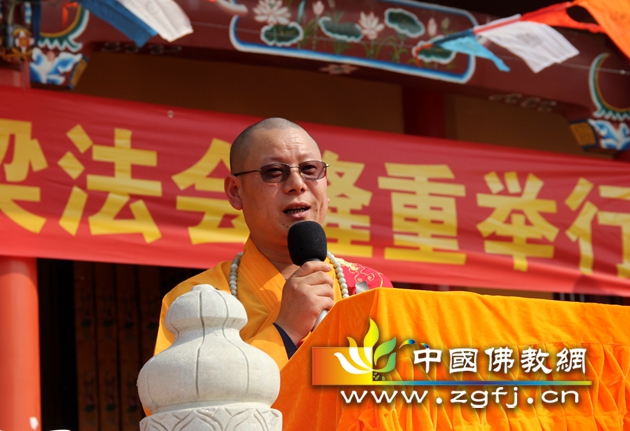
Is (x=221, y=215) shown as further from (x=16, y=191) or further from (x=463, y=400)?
(x=463, y=400)

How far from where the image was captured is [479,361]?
186 cm

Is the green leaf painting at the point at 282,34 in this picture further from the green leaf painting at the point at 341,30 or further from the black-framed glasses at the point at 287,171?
the black-framed glasses at the point at 287,171

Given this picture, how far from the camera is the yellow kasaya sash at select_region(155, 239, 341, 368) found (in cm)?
243

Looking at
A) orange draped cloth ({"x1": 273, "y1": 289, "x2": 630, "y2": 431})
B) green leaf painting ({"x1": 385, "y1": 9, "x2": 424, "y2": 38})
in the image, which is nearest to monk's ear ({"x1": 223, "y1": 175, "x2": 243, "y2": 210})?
orange draped cloth ({"x1": 273, "y1": 289, "x2": 630, "y2": 431})

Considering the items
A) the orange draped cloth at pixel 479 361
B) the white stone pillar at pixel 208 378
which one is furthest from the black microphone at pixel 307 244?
the white stone pillar at pixel 208 378

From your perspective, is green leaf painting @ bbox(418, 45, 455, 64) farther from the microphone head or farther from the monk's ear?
the microphone head

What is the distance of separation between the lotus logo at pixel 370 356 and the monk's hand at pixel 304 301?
1.41ft

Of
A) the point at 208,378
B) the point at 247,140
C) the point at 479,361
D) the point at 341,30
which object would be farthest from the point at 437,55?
the point at 208,378

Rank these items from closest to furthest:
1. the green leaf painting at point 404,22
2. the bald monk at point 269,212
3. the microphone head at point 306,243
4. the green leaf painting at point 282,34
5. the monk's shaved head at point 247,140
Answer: the microphone head at point 306,243, the bald monk at point 269,212, the monk's shaved head at point 247,140, the green leaf painting at point 282,34, the green leaf painting at point 404,22

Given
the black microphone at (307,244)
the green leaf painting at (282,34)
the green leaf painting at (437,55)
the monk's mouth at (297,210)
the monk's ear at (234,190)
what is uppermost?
the green leaf painting at (282,34)

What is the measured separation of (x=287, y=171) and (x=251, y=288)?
0.29 metres

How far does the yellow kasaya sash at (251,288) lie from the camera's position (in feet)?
7.96

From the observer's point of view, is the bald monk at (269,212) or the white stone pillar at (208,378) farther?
the bald monk at (269,212)

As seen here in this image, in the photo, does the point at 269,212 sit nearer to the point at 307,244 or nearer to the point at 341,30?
the point at 307,244
